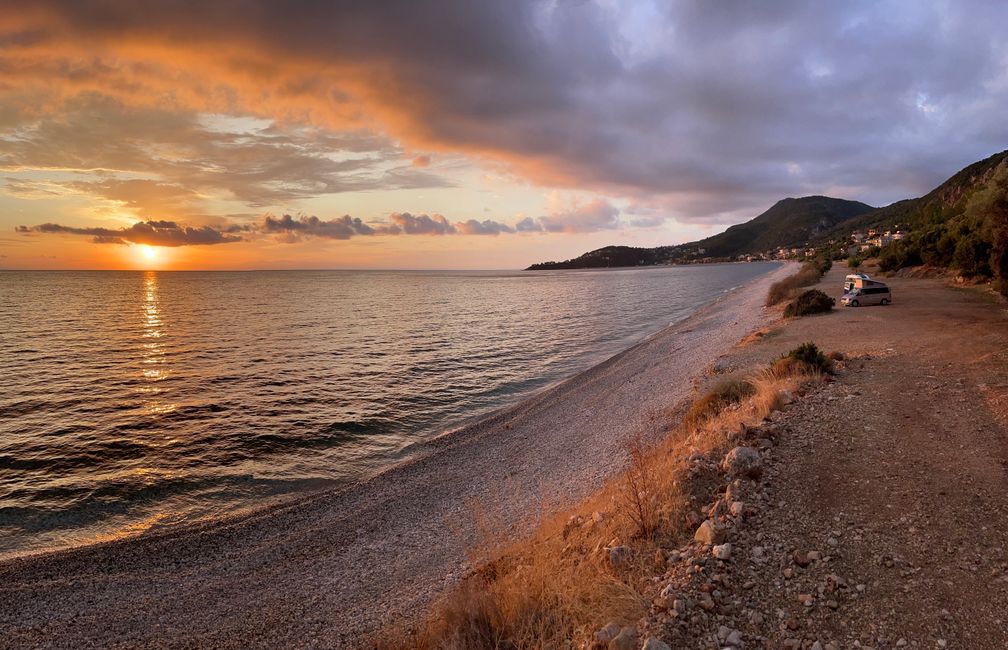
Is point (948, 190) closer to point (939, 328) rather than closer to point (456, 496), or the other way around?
point (939, 328)

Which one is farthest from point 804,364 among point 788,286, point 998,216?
point 788,286

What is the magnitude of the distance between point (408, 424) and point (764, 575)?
17.2m

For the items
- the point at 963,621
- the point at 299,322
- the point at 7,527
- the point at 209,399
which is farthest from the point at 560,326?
the point at 963,621

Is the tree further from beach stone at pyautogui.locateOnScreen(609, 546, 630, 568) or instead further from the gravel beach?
beach stone at pyautogui.locateOnScreen(609, 546, 630, 568)

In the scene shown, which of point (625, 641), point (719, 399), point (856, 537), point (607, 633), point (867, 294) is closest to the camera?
point (625, 641)

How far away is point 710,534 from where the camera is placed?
6.88 m

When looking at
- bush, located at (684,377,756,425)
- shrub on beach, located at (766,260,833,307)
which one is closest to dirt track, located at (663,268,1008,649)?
bush, located at (684,377,756,425)

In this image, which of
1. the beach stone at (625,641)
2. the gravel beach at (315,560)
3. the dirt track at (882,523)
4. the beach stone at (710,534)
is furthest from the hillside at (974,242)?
the beach stone at (625,641)

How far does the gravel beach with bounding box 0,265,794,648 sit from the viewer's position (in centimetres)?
903

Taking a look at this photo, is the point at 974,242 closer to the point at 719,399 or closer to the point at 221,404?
the point at 719,399

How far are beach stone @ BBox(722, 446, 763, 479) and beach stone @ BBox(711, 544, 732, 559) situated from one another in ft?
7.76

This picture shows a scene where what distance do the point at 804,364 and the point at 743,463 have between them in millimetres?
8423

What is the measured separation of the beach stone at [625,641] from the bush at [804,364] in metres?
12.6

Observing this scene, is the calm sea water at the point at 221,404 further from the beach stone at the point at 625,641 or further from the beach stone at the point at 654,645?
the beach stone at the point at 654,645
